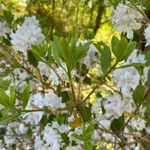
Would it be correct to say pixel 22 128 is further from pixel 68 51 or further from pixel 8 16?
pixel 68 51

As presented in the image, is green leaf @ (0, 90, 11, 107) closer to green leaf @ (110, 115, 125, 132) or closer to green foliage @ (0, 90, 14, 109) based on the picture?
green foliage @ (0, 90, 14, 109)

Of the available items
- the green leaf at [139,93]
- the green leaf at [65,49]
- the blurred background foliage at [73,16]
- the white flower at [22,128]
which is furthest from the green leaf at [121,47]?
the blurred background foliage at [73,16]

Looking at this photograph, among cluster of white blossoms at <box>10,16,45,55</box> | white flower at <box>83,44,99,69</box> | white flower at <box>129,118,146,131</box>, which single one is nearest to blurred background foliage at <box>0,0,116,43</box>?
white flower at <box>129,118,146,131</box>

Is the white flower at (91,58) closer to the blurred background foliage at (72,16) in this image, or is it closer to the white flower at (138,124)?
the white flower at (138,124)

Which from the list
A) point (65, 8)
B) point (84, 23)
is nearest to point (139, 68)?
point (65, 8)

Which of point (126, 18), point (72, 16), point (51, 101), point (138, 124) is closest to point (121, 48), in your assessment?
point (126, 18)

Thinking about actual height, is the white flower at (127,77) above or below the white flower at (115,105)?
below

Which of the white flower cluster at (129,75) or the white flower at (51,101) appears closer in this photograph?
the white flower cluster at (129,75)

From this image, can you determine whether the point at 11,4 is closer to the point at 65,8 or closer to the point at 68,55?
the point at 68,55
